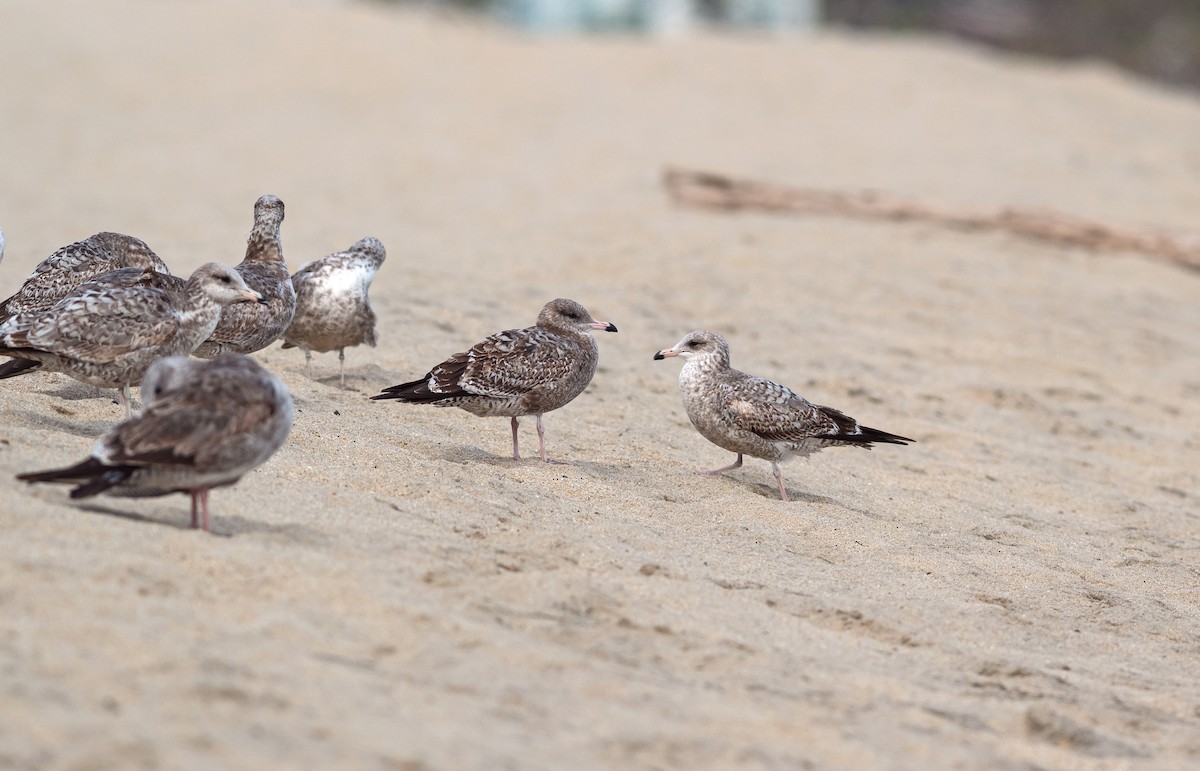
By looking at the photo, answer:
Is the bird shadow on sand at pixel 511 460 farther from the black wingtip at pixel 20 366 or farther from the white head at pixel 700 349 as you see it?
the black wingtip at pixel 20 366

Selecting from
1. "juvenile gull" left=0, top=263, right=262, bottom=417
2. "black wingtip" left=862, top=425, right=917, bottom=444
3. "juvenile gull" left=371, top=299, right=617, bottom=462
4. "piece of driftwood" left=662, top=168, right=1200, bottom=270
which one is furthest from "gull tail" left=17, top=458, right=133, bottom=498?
"piece of driftwood" left=662, top=168, right=1200, bottom=270

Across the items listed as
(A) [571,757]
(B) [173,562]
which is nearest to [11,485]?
(B) [173,562]

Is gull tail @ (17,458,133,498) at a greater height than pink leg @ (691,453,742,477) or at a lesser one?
greater

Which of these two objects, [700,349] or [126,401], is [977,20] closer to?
[700,349]

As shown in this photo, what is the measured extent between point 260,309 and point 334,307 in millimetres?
872

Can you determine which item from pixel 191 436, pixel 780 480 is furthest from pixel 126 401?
pixel 780 480

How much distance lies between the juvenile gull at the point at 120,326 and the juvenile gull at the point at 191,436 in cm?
116

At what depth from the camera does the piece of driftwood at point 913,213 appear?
1575cm

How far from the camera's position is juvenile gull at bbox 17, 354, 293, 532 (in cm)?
508

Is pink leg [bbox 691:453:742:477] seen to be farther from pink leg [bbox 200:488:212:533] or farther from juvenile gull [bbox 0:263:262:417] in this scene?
pink leg [bbox 200:488:212:533]

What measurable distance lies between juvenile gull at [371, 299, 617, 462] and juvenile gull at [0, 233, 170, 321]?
6.10 feet

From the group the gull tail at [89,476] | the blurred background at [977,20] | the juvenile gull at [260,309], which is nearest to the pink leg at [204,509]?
the gull tail at [89,476]

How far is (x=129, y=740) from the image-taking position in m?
3.84

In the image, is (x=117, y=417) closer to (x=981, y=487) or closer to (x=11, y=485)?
(x=11, y=485)
